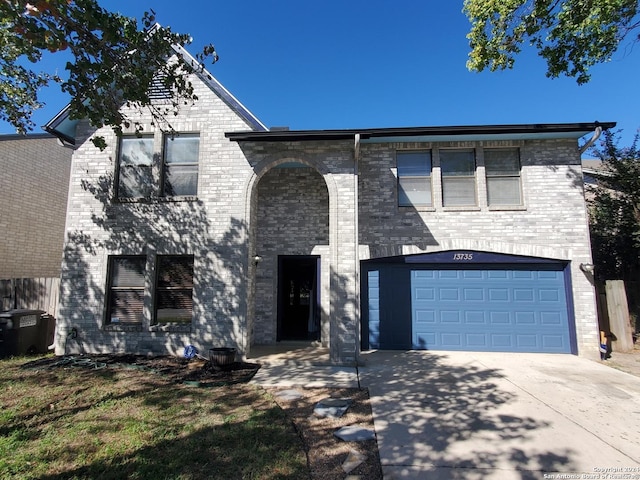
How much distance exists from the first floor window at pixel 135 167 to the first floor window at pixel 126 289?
172cm

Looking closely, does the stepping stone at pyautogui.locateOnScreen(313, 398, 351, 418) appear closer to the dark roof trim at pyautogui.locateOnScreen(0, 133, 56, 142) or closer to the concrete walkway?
the concrete walkway

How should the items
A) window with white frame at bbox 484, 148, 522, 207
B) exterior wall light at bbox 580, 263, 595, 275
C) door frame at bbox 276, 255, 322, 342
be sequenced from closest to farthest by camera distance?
exterior wall light at bbox 580, 263, 595, 275 < window with white frame at bbox 484, 148, 522, 207 < door frame at bbox 276, 255, 322, 342

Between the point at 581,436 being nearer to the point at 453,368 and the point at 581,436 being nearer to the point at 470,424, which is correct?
the point at 470,424

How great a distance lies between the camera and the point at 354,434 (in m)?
4.14

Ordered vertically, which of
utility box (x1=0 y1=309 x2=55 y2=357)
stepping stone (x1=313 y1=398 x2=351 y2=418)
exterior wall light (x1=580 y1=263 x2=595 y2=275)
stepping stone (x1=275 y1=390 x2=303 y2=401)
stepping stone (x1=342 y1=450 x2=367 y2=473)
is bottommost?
stepping stone (x1=342 y1=450 x2=367 y2=473)

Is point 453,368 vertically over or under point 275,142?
under

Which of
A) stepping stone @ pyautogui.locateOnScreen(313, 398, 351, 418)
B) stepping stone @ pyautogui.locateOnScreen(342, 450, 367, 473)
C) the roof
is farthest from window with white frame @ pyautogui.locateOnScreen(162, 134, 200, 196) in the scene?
stepping stone @ pyautogui.locateOnScreen(342, 450, 367, 473)

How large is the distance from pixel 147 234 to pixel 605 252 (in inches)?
531

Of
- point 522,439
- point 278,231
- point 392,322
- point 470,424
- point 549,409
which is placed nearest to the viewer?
point 522,439

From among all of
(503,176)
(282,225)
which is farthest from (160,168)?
(503,176)

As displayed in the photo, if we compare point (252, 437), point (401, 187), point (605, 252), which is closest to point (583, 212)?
point (605, 252)

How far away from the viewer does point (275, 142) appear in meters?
8.23

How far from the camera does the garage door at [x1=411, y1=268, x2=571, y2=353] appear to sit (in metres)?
8.52

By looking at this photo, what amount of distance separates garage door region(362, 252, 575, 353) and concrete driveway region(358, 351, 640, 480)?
44.4 inches
